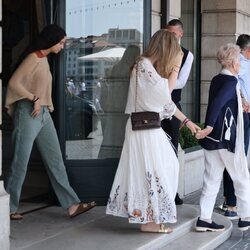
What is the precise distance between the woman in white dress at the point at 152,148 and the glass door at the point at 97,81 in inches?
47.0

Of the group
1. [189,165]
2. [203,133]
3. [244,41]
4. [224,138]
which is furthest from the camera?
[189,165]

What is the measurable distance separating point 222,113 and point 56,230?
6.35 feet

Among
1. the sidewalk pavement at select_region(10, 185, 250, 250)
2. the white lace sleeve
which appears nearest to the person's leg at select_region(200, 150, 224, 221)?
the sidewalk pavement at select_region(10, 185, 250, 250)

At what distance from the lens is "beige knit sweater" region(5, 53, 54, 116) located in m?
5.75

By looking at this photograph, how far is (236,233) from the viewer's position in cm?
656

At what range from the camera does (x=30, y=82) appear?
5891 mm

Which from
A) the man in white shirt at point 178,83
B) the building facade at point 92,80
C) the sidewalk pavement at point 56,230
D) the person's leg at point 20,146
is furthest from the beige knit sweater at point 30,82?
the man in white shirt at point 178,83

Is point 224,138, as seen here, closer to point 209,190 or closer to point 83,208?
point 209,190

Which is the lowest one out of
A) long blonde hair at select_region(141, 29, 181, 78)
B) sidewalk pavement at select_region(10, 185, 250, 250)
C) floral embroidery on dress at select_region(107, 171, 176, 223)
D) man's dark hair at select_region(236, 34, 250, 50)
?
sidewalk pavement at select_region(10, 185, 250, 250)

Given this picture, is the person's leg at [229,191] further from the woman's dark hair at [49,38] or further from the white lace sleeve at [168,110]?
the woman's dark hair at [49,38]

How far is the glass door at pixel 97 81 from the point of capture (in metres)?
6.75

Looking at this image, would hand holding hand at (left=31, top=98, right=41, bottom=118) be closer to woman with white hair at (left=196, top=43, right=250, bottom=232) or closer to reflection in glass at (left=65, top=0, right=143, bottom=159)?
reflection in glass at (left=65, top=0, right=143, bottom=159)

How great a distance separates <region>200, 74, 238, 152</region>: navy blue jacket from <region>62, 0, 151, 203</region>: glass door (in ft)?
4.04

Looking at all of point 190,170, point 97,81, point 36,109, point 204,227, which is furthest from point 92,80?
point 190,170
